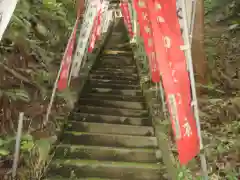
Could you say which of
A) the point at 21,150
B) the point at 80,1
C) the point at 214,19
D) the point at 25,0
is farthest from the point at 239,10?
the point at 21,150

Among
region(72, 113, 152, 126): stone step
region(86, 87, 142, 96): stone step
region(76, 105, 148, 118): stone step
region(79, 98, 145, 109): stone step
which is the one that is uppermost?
region(86, 87, 142, 96): stone step

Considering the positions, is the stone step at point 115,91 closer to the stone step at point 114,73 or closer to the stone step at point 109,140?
the stone step at point 114,73

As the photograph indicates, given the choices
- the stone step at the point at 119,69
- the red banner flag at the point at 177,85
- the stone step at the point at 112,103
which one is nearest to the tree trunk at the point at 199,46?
the stone step at the point at 112,103

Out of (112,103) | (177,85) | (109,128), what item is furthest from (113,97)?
(177,85)

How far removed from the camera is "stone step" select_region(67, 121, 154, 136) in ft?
21.5

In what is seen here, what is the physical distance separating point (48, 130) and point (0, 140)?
1.28 metres

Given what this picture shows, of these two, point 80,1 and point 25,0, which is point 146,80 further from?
point 25,0

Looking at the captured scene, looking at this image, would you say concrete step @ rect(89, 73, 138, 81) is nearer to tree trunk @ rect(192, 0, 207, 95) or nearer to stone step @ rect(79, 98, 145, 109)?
stone step @ rect(79, 98, 145, 109)

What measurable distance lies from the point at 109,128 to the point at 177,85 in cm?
303

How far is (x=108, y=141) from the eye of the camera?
6.25 m

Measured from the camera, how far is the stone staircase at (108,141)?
17.6 ft

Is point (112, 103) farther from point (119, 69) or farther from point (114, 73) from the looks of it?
point (119, 69)

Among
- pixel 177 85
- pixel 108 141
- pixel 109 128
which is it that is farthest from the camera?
pixel 109 128

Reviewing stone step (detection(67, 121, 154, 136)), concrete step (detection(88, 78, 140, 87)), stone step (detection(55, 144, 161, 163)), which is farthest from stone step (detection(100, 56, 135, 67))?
stone step (detection(55, 144, 161, 163))
